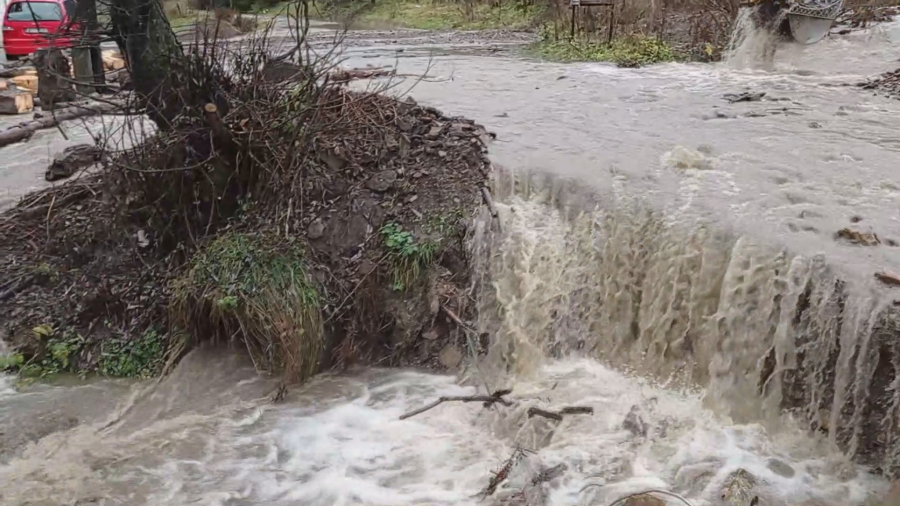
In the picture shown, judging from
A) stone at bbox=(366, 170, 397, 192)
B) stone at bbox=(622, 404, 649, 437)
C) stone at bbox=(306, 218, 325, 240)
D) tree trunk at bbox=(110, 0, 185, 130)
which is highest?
tree trunk at bbox=(110, 0, 185, 130)

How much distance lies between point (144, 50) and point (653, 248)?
4.02 m

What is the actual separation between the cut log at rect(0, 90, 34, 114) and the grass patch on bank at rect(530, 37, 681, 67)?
26.3ft

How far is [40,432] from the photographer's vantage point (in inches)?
189

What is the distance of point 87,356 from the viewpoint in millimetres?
5594

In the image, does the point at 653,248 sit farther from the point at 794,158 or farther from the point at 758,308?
the point at 794,158

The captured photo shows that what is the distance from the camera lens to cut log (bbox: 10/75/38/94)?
11.9m

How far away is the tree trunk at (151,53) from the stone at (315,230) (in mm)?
1293

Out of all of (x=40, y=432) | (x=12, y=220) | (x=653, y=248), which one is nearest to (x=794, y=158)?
(x=653, y=248)

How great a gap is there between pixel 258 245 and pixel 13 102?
24.4 ft

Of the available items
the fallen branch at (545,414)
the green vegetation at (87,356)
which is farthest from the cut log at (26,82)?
the fallen branch at (545,414)

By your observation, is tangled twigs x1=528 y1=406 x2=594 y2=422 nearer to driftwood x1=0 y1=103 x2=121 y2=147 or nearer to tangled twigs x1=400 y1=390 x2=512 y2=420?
tangled twigs x1=400 y1=390 x2=512 y2=420

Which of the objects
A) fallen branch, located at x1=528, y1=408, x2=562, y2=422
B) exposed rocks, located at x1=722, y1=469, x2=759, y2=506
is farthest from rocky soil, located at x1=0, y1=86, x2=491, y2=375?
exposed rocks, located at x1=722, y1=469, x2=759, y2=506

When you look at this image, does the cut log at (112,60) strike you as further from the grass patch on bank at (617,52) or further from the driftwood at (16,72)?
the grass patch on bank at (617,52)

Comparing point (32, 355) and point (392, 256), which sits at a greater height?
point (392, 256)
